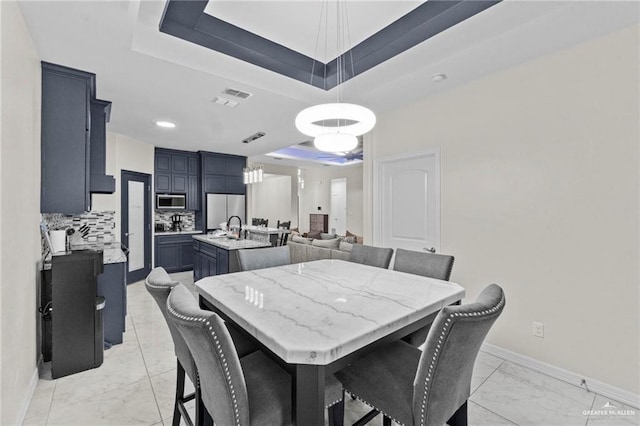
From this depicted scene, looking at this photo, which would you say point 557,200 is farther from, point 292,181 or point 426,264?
point 292,181

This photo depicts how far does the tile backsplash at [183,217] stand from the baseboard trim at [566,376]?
603cm

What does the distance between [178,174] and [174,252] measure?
64.8 inches

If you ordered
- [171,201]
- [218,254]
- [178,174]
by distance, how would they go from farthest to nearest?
[178,174] < [171,201] < [218,254]

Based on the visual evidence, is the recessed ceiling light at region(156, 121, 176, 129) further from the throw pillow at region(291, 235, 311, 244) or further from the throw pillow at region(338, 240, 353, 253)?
the throw pillow at region(338, 240, 353, 253)

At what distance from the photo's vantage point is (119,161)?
16.3 ft

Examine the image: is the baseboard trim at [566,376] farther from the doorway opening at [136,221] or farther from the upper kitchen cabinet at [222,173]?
the upper kitchen cabinet at [222,173]

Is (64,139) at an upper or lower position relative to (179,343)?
upper

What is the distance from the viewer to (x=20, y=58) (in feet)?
5.96

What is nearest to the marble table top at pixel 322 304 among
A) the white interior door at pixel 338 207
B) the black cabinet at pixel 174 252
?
the black cabinet at pixel 174 252

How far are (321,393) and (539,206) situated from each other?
246 centimetres

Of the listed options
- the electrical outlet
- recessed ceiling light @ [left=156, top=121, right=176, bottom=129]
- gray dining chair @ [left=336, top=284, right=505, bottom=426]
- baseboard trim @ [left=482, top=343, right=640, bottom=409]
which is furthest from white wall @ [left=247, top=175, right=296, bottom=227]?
gray dining chair @ [left=336, top=284, right=505, bottom=426]

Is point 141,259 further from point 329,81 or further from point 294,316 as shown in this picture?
point 294,316

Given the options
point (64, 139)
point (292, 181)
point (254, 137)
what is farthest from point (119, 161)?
point (292, 181)

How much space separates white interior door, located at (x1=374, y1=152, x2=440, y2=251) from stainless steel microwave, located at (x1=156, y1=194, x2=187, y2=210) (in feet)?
14.5
